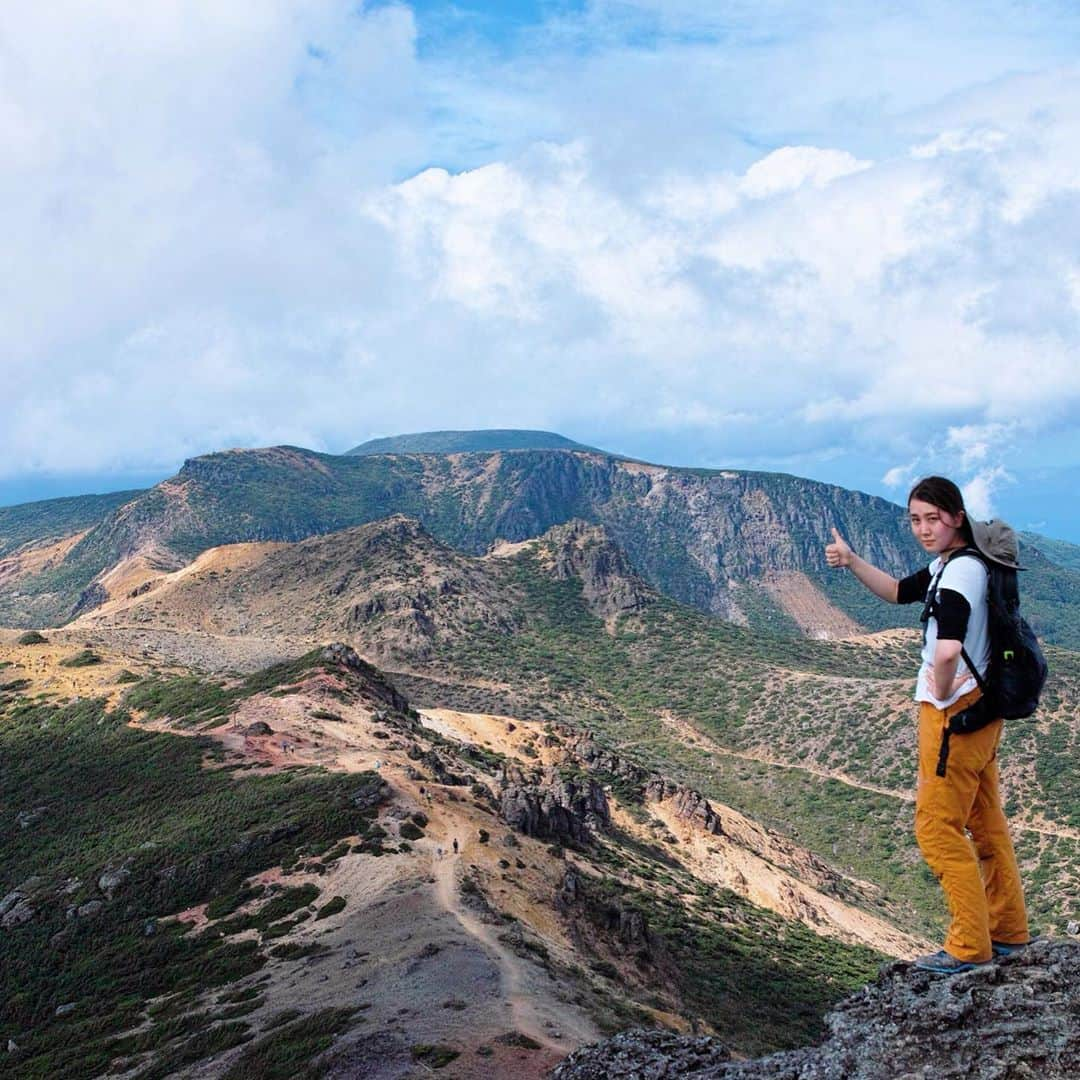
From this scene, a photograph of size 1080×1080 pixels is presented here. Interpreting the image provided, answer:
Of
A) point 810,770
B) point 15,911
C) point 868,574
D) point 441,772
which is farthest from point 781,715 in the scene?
point 868,574

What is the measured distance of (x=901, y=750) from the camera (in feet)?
317

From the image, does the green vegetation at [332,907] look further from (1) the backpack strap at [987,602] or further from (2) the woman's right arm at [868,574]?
(1) the backpack strap at [987,602]

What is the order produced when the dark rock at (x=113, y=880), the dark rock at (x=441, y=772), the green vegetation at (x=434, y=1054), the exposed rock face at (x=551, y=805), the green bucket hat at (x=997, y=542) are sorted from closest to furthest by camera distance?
the green bucket hat at (x=997, y=542) < the green vegetation at (x=434, y=1054) < the dark rock at (x=113, y=880) < the exposed rock face at (x=551, y=805) < the dark rock at (x=441, y=772)

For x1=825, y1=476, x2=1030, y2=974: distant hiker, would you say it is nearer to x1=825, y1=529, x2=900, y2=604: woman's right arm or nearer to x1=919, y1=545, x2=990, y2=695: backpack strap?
x1=919, y1=545, x2=990, y2=695: backpack strap

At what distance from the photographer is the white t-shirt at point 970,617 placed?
8.52 m

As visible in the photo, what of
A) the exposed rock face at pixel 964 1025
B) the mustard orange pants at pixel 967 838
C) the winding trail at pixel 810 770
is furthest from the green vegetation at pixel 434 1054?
the winding trail at pixel 810 770

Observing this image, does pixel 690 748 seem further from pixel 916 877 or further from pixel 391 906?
pixel 391 906

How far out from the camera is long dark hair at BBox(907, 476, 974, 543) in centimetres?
903

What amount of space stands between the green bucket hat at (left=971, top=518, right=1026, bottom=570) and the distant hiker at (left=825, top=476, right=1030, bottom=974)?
0.02 m

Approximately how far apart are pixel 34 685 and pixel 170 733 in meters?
27.0

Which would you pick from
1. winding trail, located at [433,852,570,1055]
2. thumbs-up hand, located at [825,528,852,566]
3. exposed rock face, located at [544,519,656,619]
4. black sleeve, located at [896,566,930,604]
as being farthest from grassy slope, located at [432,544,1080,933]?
black sleeve, located at [896,566,930,604]

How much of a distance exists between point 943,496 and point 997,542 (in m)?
0.70

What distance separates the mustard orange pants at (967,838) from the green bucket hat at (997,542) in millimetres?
1376

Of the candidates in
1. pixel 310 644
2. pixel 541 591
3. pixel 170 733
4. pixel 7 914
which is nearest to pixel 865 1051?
pixel 7 914
